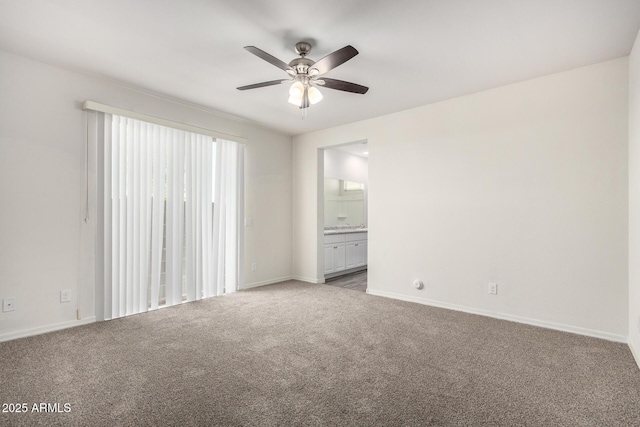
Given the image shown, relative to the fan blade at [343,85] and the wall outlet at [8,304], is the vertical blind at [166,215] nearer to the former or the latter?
the wall outlet at [8,304]

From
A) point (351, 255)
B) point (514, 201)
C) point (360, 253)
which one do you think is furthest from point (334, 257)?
point (514, 201)

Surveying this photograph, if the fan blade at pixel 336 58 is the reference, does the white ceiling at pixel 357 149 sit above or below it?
above

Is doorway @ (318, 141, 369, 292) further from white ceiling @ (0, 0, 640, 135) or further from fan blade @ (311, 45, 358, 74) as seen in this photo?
fan blade @ (311, 45, 358, 74)

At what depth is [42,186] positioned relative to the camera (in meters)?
2.93

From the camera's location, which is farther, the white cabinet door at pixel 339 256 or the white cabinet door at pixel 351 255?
the white cabinet door at pixel 351 255

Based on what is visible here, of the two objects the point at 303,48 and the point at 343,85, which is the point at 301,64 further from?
the point at 343,85

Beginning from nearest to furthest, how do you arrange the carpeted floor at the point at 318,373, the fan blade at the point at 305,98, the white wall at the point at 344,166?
the carpeted floor at the point at 318,373 < the fan blade at the point at 305,98 < the white wall at the point at 344,166

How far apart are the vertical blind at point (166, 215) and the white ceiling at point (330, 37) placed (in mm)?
687

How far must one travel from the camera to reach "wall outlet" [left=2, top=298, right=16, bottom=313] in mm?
2727

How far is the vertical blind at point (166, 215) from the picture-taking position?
11.1 ft

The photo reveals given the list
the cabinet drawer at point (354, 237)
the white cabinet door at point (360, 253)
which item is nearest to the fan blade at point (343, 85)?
the cabinet drawer at point (354, 237)

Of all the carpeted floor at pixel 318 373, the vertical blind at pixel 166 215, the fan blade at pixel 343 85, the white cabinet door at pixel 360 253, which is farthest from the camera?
the white cabinet door at pixel 360 253

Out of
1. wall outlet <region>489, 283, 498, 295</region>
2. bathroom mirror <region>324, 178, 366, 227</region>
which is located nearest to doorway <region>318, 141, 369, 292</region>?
bathroom mirror <region>324, 178, 366, 227</region>

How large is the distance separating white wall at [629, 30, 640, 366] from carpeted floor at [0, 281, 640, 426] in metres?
0.26
